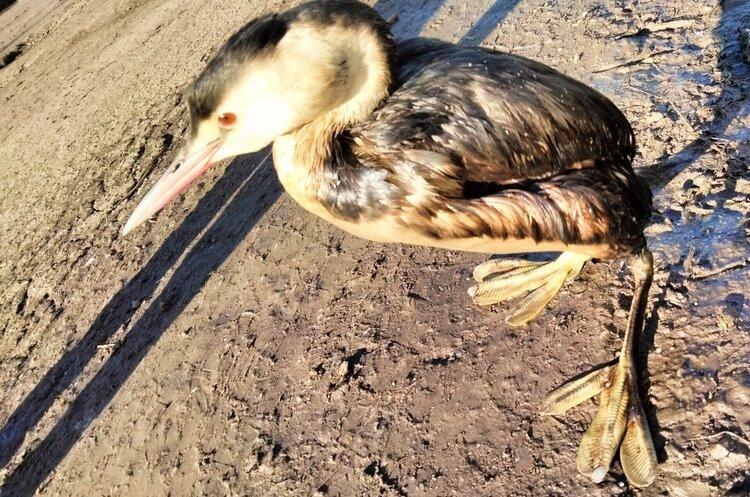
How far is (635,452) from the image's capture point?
8.46 ft

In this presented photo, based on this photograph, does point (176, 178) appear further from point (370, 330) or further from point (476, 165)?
point (370, 330)

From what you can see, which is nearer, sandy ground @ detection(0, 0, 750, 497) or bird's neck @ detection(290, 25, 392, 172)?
bird's neck @ detection(290, 25, 392, 172)

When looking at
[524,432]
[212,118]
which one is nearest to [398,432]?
[524,432]

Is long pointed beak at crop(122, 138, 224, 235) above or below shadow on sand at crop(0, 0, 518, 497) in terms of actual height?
above

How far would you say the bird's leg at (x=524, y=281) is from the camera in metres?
3.28

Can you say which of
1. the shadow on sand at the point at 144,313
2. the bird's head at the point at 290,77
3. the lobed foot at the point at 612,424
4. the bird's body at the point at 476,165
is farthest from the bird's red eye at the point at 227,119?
the shadow on sand at the point at 144,313

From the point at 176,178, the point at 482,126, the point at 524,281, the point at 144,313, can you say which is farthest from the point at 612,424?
the point at 144,313

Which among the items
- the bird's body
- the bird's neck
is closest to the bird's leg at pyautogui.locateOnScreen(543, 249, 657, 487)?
the bird's body

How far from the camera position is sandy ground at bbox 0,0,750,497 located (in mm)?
2834

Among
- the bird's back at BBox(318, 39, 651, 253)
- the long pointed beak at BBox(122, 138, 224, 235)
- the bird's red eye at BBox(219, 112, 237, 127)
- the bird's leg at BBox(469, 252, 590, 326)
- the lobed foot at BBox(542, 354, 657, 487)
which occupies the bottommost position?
the lobed foot at BBox(542, 354, 657, 487)

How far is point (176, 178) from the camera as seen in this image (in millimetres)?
2754

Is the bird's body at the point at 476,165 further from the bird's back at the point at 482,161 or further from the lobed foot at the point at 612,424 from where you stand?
the lobed foot at the point at 612,424

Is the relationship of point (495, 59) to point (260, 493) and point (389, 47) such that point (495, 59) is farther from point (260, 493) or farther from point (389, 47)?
point (260, 493)

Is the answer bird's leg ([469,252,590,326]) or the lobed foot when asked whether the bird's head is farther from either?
the lobed foot
